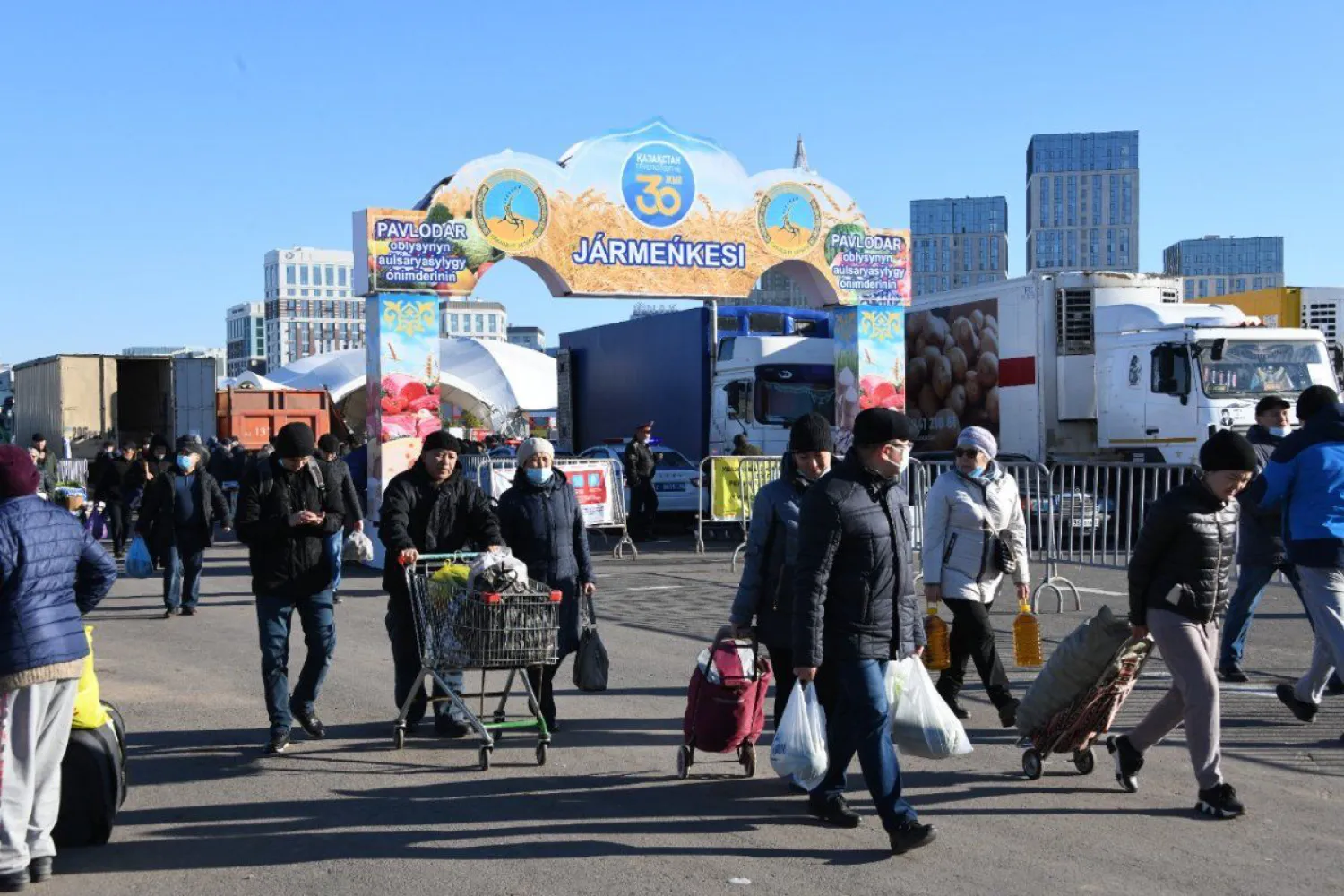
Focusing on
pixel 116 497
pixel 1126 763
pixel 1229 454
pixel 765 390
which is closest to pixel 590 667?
pixel 1126 763

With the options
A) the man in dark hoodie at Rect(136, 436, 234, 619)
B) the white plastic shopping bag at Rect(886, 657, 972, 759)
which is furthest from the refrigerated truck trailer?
the white plastic shopping bag at Rect(886, 657, 972, 759)

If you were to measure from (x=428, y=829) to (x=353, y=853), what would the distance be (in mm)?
476

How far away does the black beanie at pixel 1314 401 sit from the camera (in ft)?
28.8

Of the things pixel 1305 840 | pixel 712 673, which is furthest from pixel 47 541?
pixel 1305 840

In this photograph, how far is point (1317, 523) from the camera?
27.5 ft

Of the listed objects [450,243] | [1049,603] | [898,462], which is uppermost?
[450,243]

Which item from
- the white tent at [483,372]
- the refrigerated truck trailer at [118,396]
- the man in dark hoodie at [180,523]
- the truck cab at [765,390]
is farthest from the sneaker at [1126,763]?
the white tent at [483,372]

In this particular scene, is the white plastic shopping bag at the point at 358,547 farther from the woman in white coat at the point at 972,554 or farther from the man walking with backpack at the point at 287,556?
the woman in white coat at the point at 972,554

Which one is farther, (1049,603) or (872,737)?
(1049,603)

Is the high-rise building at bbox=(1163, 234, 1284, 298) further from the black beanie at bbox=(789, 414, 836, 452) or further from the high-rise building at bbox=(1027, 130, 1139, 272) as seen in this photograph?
the black beanie at bbox=(789, 414, 836, 452)

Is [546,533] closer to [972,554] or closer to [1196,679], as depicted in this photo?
[972,554]

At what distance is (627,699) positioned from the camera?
10172 mm

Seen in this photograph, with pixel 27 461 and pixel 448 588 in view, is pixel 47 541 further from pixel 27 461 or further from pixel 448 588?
pixel 448 588

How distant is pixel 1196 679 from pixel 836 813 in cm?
180
